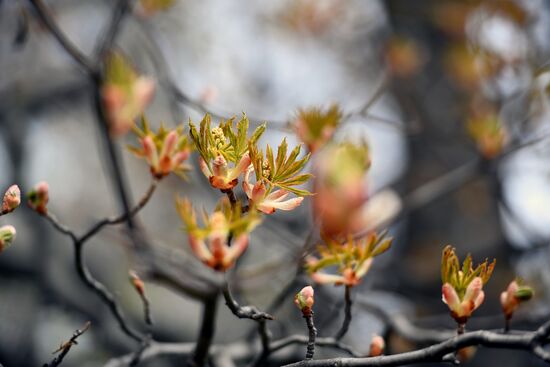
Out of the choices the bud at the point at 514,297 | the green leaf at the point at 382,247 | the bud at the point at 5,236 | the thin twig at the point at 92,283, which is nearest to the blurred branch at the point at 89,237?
the thin twig at the point at 92,283

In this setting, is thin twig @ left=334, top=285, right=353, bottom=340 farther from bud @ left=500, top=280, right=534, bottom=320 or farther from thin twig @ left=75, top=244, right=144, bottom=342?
thin twig @ left=75, top=244, right=144, bottom=342

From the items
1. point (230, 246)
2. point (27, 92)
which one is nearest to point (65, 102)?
point (27, 92)

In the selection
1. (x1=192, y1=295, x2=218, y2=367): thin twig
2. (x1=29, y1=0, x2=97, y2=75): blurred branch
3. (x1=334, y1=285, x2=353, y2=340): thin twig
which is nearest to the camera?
(x1=334, y1=285, x2=353, y2=340): thin twig

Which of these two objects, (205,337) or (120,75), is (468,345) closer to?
(205,337)

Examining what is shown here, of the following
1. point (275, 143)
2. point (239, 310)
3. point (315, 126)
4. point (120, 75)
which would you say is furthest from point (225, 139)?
point (275, 143)

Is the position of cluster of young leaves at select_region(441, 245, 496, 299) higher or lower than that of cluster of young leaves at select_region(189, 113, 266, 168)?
lower

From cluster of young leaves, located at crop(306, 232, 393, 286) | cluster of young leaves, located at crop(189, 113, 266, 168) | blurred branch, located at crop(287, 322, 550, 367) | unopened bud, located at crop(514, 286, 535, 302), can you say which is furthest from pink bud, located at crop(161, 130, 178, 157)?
unopened bud, located at crop(514, 286, 535, 302)
